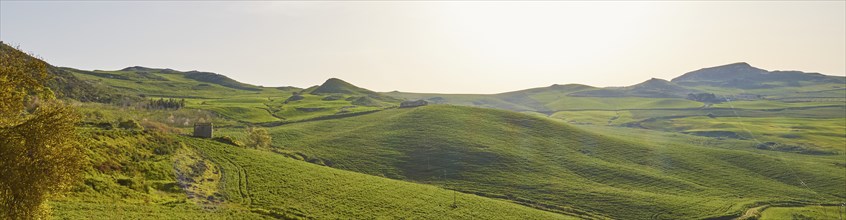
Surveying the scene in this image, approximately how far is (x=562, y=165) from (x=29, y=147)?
10930cm

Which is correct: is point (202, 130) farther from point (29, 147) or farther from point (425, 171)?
point (29, 147)

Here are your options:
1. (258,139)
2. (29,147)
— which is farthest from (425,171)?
(29,147)

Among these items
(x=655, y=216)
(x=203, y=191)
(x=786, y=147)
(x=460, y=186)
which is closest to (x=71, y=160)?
(x=203, y=191)

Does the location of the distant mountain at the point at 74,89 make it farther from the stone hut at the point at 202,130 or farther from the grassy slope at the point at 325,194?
the grassy slope at the point at 325,194

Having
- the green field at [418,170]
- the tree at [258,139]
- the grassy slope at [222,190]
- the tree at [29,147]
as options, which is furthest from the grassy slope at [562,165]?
the tree at [29,147]

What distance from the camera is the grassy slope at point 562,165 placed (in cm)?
9614

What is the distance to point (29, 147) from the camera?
25.6 m

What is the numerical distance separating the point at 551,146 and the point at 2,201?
412ft

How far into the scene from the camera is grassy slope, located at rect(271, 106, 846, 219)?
96.1 m

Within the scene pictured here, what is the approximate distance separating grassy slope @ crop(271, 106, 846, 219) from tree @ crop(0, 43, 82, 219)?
75.4 metres

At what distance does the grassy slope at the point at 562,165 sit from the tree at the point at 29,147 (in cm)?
7544

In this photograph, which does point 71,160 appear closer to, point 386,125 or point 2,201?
point 2,201

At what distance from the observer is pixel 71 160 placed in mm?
27328

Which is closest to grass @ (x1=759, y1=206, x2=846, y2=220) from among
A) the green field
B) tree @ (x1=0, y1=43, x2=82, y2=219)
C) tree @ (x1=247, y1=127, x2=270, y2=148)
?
the green field
